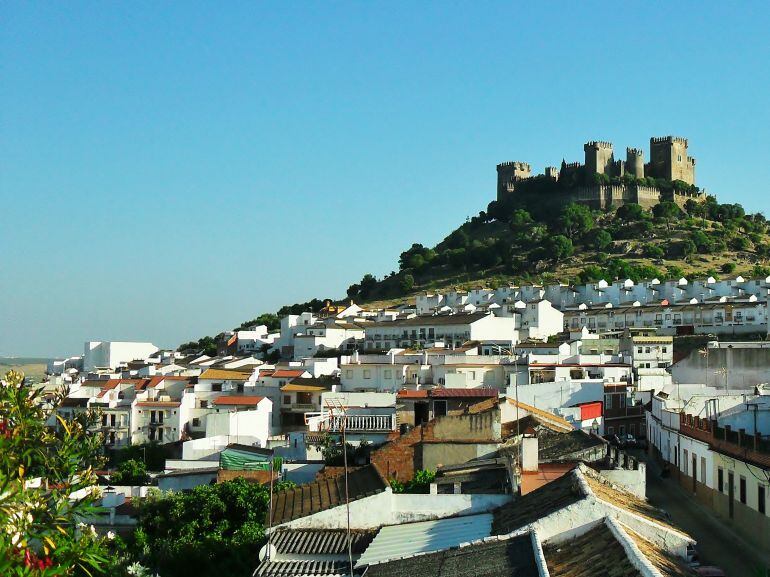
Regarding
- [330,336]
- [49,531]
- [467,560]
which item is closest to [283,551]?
[467,560]

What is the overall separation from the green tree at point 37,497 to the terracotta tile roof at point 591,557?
5.39 m

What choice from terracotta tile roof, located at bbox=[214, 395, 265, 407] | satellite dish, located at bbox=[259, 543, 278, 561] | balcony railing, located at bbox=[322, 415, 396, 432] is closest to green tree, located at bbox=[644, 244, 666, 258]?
terracotta tile roof, located at bbox=[214, 395, 265, 407]

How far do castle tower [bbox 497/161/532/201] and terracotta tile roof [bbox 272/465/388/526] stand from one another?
109 metres

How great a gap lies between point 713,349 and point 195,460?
18595 mm

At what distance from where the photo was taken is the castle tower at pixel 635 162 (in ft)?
389

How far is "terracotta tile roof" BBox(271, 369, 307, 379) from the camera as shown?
49281 millimetres

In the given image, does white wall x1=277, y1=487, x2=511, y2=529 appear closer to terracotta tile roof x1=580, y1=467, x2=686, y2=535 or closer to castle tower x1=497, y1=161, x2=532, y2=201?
terracotta tile roof x1=580, y1=467, x2=686, y2=535

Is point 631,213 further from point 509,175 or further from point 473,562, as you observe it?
point 473,562

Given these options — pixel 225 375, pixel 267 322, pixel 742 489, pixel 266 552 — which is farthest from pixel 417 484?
pixel 267 322

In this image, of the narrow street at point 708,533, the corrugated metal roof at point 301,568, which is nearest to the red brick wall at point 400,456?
the corrugated metal roof at point 301,568

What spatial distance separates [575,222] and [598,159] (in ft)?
37.4

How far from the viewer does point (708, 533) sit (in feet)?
66.0

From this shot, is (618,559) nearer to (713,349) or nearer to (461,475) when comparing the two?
(461,475)

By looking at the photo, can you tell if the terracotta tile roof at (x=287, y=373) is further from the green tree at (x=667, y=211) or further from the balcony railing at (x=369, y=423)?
the green tree at (x=667, y=211)
